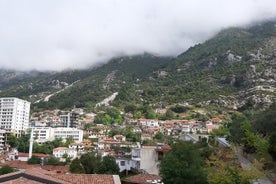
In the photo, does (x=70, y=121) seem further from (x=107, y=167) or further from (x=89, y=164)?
(x=107, y=167)

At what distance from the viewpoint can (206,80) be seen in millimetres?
142000

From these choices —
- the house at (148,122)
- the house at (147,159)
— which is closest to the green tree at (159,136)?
the house at (148,122)

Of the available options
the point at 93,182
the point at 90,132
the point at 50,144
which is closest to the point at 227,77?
the point at 90,132

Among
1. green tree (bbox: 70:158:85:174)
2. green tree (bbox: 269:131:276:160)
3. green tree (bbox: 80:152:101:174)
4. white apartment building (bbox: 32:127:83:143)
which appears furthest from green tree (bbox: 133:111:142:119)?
green tree (bbox: 269:131:276:160)

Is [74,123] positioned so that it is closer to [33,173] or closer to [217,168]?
[217,168]

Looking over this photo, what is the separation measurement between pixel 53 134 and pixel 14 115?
87.0 feet

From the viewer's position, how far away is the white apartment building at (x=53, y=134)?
371ft

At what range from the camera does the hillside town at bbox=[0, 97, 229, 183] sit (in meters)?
84.6

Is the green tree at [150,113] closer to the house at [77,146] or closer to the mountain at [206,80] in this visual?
the mountain at [206,80]

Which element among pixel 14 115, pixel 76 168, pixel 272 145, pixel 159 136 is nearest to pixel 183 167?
pixel 272 145

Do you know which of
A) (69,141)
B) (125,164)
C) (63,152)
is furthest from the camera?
(69,141)

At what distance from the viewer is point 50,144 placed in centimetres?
10194

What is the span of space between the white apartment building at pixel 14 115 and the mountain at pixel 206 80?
→ 1789 centimetres

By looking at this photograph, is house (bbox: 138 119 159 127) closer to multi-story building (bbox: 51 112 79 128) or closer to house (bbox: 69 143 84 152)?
house (bbox: 69 143 84 152)
